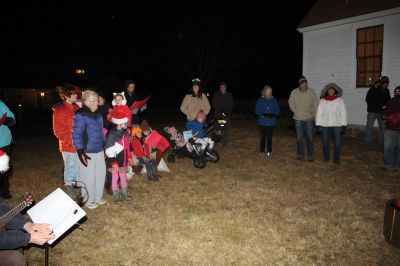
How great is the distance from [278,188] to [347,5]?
10.1 m

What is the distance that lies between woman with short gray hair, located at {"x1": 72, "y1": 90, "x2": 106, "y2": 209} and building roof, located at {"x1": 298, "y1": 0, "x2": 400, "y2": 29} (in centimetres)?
1101

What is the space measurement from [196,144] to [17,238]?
232 inches

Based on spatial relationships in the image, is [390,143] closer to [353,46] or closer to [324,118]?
[324,118]

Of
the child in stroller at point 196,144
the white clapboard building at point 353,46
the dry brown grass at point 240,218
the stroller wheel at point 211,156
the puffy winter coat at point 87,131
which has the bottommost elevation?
the dry brown grass at point 240,218

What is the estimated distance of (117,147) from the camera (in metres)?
5.88

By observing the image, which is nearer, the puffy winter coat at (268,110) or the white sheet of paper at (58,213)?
the white sheet of paper at (58,213)

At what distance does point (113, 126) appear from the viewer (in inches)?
240

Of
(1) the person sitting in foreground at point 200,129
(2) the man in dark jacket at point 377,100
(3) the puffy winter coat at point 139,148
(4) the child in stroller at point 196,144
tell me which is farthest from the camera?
(2) the man in dark jacket at point 377,100

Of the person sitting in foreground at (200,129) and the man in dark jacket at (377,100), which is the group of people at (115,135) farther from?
the man in dark jacket at (377,100)

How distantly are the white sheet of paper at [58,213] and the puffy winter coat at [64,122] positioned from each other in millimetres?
2539

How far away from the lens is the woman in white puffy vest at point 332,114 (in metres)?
8.31

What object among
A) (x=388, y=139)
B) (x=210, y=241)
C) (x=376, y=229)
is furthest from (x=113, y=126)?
(x=388, y=139)

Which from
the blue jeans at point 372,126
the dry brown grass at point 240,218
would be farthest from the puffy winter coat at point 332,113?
the blue jeans at point 372,126

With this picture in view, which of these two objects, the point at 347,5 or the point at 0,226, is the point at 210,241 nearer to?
the point at 0,226
